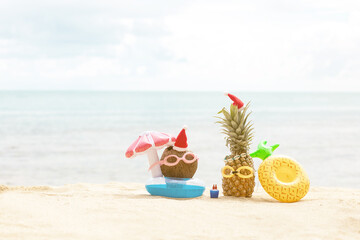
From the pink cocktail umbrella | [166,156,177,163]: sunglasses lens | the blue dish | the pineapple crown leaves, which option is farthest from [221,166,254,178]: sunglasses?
the pink cocktail umbrella

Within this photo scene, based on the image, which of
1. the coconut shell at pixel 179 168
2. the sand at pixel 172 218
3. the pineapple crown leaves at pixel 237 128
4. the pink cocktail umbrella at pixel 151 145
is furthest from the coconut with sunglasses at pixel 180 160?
the pineapple crown leaves at pixel 237 128

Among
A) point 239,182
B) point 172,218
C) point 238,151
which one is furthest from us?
point 238,151

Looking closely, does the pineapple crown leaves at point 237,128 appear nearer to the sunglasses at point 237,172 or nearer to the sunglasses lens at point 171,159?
the sunglasses at point 237,172

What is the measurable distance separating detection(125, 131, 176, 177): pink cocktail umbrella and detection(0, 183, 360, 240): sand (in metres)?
0.60

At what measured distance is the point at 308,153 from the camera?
17.9 m

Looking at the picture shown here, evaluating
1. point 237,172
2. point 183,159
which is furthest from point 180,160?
point 237,172

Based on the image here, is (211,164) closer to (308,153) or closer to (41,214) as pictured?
(308,153)

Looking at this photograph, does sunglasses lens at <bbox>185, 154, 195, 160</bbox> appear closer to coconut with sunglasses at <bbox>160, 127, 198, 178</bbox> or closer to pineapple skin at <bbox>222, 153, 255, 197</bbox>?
coconut with sunglasses at <bbox>160, 127, 198, 178</bbox>

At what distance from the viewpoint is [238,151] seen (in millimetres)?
6684

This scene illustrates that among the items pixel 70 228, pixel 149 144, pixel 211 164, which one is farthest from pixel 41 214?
pixel 211 164

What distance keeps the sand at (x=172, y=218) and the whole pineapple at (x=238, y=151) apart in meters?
0.25

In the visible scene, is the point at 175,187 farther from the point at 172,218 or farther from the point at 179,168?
the point at 172,218

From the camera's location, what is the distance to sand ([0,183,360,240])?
464 centimetres

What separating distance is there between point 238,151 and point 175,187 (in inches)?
41.2
